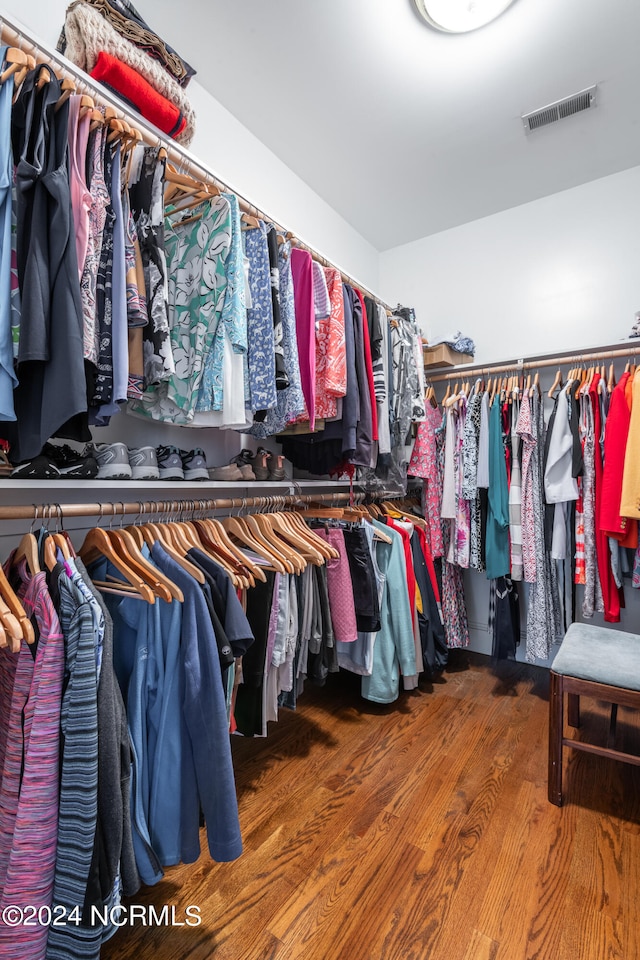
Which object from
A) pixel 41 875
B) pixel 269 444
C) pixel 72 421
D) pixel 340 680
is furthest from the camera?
pixel 340 680

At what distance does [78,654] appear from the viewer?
924 mm

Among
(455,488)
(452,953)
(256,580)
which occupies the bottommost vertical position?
(452,953)

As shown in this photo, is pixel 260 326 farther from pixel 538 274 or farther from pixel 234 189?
pixel 538 274

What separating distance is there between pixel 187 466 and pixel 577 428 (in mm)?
1955

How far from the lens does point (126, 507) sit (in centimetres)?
140

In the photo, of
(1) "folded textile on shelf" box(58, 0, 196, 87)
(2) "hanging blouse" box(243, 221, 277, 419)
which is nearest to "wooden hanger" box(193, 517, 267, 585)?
(2) "hanging blouse" box(243, 221, 277, 419)

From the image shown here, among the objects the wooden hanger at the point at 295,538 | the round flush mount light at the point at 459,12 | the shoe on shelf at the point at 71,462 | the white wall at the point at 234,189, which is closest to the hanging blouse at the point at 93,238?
the white wall at the point at 234,189

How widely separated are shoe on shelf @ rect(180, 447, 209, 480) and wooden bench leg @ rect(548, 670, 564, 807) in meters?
1.47

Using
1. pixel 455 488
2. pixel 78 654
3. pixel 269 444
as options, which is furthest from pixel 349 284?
pixel 78 654

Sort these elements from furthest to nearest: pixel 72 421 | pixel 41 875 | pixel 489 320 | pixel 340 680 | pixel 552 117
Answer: pixel 489 320, pixel 340 680, pixel 552 117, pixel 72 421, pixel 41 875

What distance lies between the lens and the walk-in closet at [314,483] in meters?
0.98

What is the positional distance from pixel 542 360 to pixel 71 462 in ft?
8.31

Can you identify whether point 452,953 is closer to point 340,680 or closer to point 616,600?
point 340,680

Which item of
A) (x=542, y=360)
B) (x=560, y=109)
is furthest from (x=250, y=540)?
(x=560, y=109)
